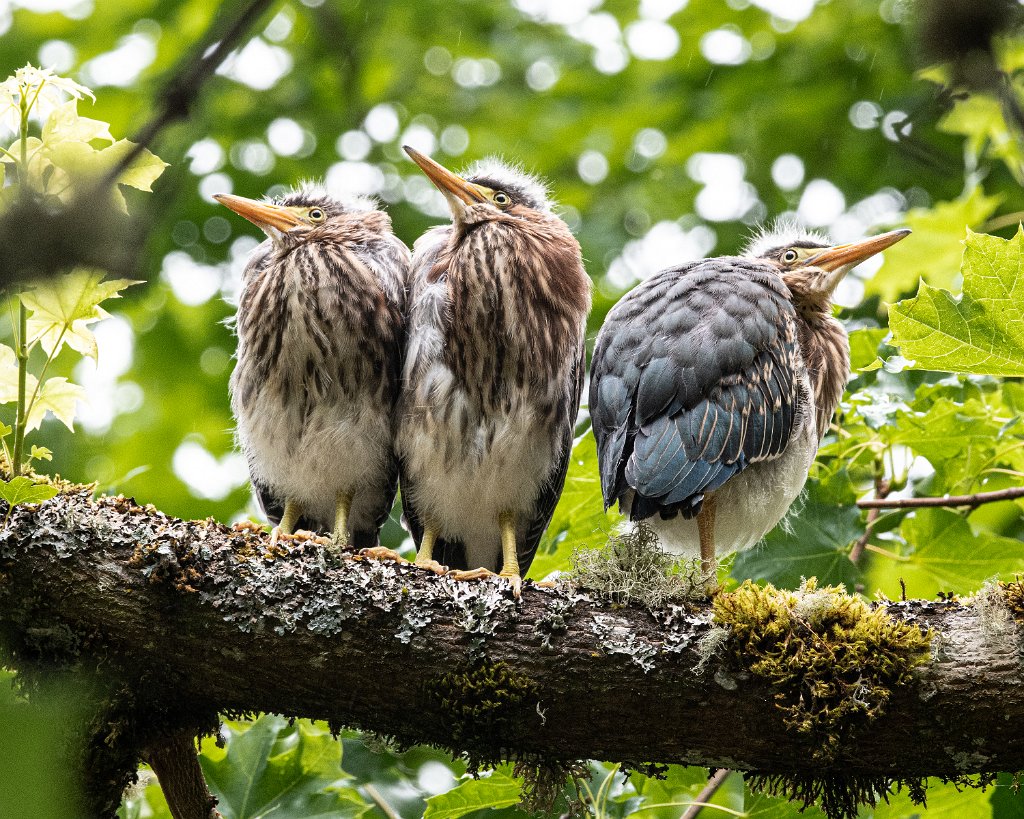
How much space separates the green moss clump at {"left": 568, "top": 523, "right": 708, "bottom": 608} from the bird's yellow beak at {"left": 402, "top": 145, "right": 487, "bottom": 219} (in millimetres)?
1420

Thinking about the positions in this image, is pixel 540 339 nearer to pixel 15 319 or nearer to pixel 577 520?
pixel 577 520

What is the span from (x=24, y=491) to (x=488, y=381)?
59.9 inches

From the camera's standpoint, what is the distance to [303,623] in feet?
7.86

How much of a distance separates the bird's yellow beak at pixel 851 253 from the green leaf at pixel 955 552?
32.7 inches

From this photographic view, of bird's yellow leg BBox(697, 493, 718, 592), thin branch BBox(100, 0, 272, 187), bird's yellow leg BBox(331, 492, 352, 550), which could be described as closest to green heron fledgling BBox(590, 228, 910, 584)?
bird's yellow leg BBox(697, 493, 718, 592)

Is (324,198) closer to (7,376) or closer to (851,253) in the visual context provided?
(7,376)

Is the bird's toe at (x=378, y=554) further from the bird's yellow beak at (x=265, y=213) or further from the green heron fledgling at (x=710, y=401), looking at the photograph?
the bird's yellow beak at (x=265, y=213)

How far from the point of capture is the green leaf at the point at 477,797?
117 inches

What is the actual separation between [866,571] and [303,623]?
2.35 metres

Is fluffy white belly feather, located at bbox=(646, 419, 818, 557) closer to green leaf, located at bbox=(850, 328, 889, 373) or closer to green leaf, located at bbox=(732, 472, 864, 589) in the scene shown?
green leaf, located at bbox=(732, 472, 864, 589)

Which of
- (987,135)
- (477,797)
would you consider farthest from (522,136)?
(477,797)

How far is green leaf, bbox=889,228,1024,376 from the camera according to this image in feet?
8.62

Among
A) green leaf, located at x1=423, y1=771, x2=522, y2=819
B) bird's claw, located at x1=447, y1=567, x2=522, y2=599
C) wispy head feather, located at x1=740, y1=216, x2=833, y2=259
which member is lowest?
green leaf, located at x1=423, y1=771, x2=522, y2=819

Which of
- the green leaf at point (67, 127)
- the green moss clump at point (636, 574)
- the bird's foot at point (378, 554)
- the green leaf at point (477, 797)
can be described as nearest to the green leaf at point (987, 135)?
the green moss clump at point (636, 574)
